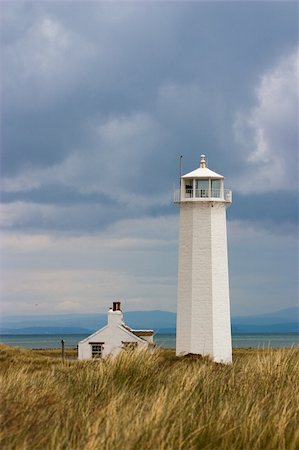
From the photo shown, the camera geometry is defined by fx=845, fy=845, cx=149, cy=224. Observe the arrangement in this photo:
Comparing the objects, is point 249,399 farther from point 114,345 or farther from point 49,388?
point 114,345

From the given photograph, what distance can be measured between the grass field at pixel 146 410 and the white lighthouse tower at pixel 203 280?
1832 cm

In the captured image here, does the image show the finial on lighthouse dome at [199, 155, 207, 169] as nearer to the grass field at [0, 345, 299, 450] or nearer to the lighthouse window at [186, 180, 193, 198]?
the lighthouse window at [186, 180, 193, 198]

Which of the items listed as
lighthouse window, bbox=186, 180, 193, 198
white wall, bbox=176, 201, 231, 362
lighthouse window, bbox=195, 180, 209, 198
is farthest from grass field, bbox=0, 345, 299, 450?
lighthouse window, bbox=186, 180, 193, 198

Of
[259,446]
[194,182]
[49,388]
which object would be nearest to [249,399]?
[259,446]

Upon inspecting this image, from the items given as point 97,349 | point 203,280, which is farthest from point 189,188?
point 97,349

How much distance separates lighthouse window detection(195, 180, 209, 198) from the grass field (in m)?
20.1

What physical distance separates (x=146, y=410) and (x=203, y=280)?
21247 mm

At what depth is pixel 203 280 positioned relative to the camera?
1135 inches

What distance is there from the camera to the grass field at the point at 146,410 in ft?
21.5

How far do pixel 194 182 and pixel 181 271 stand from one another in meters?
3.48

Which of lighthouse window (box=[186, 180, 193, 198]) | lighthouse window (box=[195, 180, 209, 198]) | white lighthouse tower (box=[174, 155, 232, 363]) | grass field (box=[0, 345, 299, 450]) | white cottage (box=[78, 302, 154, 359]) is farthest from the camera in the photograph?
white cottage (box=[78, 302, 154, 359])

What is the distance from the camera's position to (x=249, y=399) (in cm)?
834

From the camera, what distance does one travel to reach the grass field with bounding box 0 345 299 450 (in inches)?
258

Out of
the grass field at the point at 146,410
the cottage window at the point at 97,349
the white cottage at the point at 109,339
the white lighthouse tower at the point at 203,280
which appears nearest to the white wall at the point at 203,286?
the white lighthouse tower at the point at 203,280
